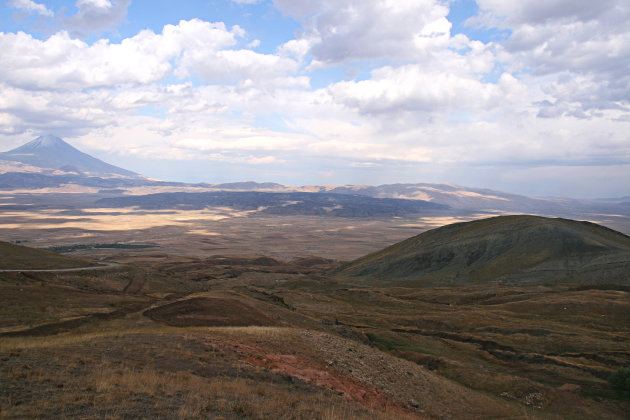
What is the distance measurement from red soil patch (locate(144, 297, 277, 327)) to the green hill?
29.4m

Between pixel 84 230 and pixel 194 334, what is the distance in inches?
7803

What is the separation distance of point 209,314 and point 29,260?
3902 cm

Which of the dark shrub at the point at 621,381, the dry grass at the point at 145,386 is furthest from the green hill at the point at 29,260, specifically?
the dark shrub at the point at 621,381

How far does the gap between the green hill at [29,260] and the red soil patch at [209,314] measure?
29.4 m

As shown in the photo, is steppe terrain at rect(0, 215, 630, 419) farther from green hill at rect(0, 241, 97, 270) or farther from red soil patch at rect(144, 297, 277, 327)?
green hill at rect(0, 241, 97, 270)

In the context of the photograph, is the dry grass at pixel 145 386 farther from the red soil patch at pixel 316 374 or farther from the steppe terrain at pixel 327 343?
the red soil patch at pixel 316 374

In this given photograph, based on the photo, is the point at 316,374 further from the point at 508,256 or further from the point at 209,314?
the point at 508,256

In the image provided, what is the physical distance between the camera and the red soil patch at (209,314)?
28500 mm

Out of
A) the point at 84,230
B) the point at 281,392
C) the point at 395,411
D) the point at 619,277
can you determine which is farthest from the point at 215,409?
the point at 84,230

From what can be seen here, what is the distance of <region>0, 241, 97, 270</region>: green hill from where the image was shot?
49.5 meters

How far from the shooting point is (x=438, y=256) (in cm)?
8900

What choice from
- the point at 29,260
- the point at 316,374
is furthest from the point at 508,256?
the point at 29,260

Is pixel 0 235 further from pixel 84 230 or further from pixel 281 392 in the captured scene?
pixel 281 392

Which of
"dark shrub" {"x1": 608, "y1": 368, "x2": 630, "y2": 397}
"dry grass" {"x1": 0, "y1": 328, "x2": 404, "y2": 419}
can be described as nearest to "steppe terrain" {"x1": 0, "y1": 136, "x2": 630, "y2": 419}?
"dry grass" {"x1": 0, "y1": 328, "x2": 404, "y2": 419}
